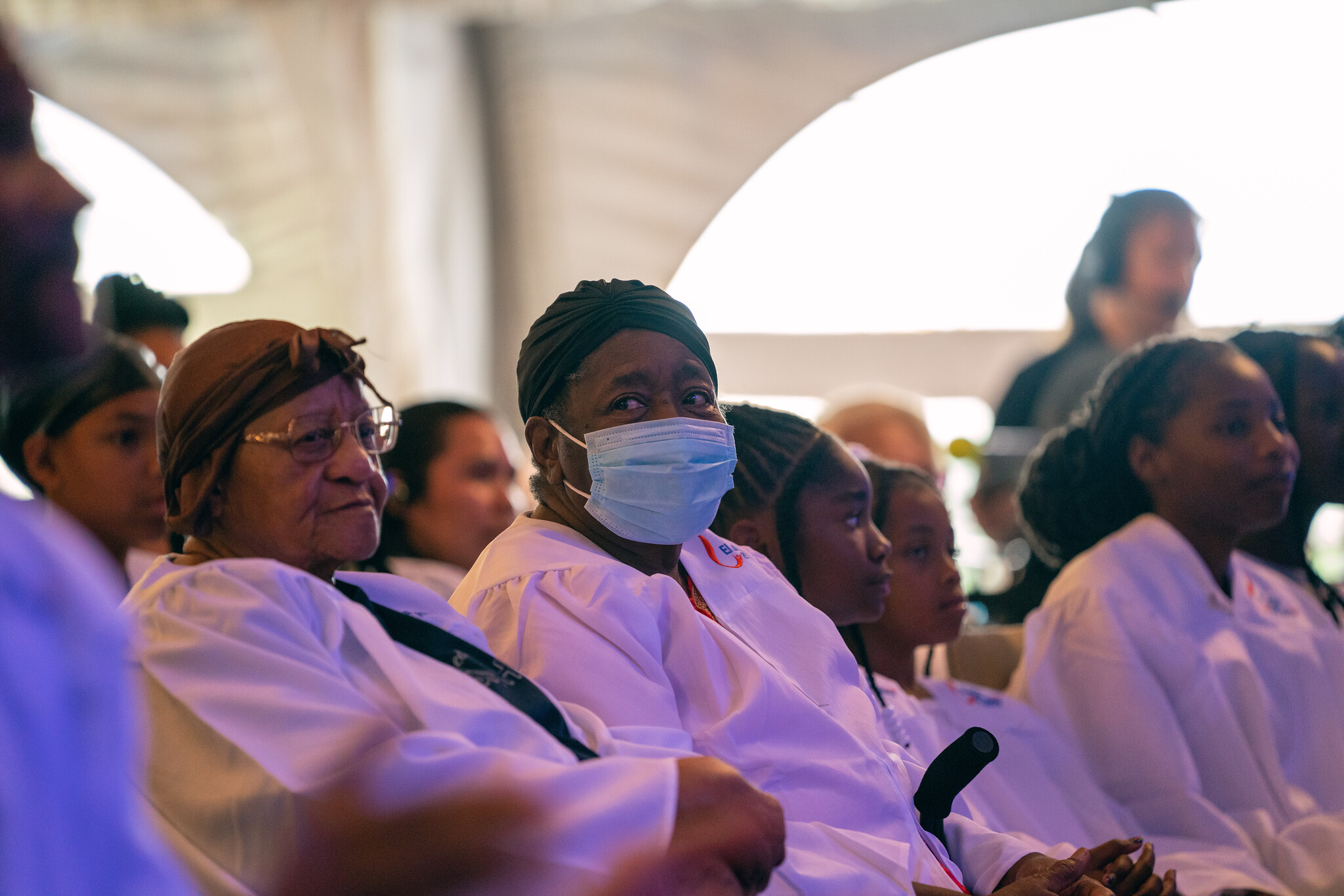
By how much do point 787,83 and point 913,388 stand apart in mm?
2389

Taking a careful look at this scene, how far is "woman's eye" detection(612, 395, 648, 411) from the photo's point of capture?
7.64 feet

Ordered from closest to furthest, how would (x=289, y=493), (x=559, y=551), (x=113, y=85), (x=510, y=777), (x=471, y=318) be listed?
(x=510, y=777)
(x=289, y=493)
(x=559, y=551)
(x=113, y=85)
(x=471, y=318)

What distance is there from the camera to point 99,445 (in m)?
3.11

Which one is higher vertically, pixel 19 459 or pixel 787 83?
pixel 787 83

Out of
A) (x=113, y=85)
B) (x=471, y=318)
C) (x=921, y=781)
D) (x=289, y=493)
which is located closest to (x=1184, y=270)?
(x=921, y=781)

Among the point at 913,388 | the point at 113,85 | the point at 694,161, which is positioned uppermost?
the point at 113,85

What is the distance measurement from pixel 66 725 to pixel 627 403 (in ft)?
4.17

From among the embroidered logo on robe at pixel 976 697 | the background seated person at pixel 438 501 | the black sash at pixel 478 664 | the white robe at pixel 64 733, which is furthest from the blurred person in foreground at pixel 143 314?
the white robe at pixel 64 733

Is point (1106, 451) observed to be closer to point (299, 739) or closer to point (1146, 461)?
point (1146, 461)

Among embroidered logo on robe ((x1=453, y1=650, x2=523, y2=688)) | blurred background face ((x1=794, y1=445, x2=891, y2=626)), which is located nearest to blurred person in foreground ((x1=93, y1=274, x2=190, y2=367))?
blurred background face ((x1=794, y1=445, x2=891, y2=626))

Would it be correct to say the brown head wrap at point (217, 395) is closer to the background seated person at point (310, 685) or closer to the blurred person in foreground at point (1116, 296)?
the background seated person at point (310, 685)

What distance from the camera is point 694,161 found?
902cm

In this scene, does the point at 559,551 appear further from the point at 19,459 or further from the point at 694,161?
the point at 694,161

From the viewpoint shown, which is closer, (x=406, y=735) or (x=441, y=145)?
(x=406, y=735)
